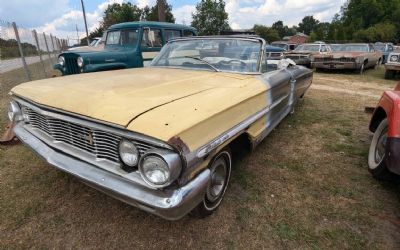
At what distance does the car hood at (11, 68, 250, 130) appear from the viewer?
2004mm

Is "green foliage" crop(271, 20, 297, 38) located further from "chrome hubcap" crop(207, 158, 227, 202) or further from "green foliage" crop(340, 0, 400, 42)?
"chrome hubcap" crop(207, 158, 227, 202)

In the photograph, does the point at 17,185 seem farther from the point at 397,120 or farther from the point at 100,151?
the point at 397,120

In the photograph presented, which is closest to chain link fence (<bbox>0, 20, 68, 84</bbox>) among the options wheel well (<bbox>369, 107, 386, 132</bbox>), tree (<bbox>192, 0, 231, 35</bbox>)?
wheel well (<bbox>369, 107, 386, 132</bbox>)

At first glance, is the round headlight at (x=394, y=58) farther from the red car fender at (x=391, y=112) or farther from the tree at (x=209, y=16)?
the tree at (x=209, y=16)

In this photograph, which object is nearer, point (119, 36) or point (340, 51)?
point (119, 36)

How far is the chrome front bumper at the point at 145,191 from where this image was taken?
71.4 inches

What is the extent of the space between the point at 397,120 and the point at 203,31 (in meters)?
30.8

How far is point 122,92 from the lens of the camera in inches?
91.6

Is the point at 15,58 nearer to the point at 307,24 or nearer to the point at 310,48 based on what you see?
the point at 310,48

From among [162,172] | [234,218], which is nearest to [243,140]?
[234,218]

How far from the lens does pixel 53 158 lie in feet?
7.63

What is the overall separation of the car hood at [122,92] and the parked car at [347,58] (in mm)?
10901

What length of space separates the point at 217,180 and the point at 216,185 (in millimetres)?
46

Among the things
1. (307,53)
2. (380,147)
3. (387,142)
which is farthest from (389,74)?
(387,142)
